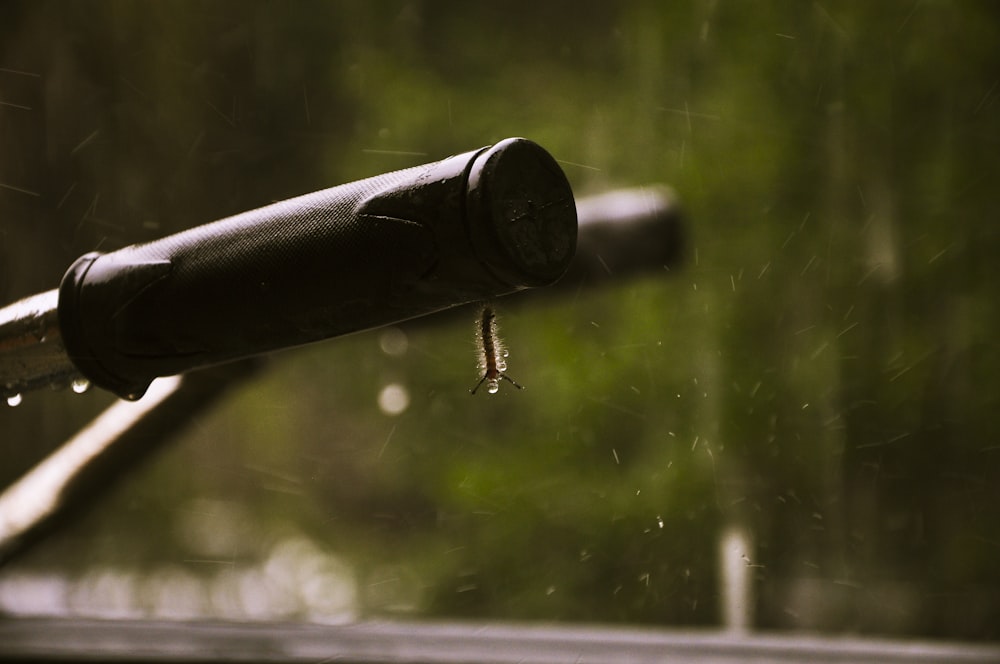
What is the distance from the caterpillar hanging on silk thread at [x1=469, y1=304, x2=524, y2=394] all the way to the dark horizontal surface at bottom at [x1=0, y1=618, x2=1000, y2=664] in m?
0.59

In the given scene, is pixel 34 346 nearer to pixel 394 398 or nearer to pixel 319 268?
pixel 319 268

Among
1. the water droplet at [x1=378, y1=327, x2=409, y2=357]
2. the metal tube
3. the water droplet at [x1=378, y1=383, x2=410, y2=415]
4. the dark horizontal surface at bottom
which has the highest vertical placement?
the water droplet at [x1=378, y1=327, x2=409, y2=357]

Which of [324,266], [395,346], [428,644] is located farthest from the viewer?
[395,346]

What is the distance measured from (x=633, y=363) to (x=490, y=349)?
0.66 metres

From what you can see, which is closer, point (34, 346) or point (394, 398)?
point (34, 346)

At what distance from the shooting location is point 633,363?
98cm

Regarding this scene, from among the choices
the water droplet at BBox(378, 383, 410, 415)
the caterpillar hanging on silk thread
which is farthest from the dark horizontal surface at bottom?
the caterpillar hanging on silk thread

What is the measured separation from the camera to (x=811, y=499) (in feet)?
3.46

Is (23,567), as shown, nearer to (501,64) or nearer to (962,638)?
(501,64)

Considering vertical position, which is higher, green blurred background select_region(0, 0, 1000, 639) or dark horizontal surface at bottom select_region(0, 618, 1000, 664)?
green blurred background select_region(0, 0, 1000, 639)

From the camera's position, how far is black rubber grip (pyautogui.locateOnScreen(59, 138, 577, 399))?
224 millimetres

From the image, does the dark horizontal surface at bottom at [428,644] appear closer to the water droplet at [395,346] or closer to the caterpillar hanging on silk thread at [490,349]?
the water droplet at [395,346]

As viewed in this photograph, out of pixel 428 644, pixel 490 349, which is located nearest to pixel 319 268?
pixel 490 349

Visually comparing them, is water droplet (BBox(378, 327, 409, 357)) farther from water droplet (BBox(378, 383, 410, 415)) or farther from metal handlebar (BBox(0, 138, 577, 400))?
metal handlebar (BBox(0, 138, 577, 400))
